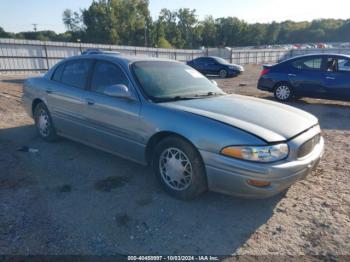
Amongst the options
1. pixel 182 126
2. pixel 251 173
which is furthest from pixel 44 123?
pixel 251 173

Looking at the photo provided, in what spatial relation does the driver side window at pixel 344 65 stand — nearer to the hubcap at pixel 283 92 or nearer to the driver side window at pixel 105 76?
the hubcap at pixel 283 92

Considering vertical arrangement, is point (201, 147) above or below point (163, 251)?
above

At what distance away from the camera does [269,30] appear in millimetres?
116000

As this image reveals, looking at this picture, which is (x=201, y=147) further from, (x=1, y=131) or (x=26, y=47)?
(x=26, y=47)

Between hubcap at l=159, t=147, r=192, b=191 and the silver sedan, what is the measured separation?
0.01 meters

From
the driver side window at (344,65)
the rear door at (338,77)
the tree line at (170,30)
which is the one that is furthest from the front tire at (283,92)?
the tree line at (170,30)

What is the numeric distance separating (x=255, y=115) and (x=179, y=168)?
104 centimetres

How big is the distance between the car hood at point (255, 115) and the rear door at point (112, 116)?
0.50 metres

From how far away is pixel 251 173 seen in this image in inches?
113

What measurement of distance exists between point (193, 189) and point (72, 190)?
1.47 metres

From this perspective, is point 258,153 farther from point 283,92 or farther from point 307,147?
point 283,92

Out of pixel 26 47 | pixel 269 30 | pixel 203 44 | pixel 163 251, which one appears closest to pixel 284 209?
pixel 163 251

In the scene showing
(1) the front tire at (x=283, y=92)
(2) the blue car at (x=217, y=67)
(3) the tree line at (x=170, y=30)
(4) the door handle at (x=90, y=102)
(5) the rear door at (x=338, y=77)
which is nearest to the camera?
(4) the door handle at (x=90, y=102)

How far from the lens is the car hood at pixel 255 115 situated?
308 centimetres
